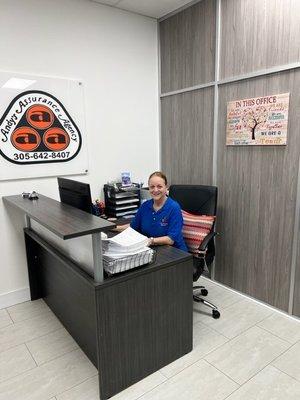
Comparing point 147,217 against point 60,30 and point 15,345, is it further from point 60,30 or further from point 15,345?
point 60,30

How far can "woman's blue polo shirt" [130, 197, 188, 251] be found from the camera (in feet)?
7.14

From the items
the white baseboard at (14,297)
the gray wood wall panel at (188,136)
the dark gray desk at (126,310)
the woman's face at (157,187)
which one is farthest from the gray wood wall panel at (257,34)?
the white baseboard at (14,297)

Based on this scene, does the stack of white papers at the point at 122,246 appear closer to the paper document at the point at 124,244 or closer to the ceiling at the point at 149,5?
the paper document at the point at 124,244

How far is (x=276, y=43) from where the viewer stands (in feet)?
7.35

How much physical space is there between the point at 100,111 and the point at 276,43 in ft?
5.31

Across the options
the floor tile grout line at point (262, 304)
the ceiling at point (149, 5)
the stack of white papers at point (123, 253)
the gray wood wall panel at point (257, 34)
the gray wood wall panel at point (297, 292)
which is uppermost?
the ceiling at point (149, 5)

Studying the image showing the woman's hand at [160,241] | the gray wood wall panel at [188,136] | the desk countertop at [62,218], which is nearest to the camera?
the desk countertop at [62,218]

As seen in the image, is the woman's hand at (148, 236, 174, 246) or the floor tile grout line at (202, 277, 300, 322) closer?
the woman's hand at (148, 236, 174, 246)

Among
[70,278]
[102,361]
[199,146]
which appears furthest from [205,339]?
[199,146]

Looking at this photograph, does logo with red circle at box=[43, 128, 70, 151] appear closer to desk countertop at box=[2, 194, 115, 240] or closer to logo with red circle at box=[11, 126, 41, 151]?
logo with red circle at box=[11, 126, 41, 151]

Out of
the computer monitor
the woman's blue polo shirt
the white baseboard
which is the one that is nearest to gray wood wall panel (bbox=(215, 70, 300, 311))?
the woman's blue polo shirt

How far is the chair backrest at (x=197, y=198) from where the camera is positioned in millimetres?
2605

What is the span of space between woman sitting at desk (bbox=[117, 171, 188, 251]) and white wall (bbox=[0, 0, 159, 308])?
3.06 feet

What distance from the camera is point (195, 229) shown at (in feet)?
8.13
